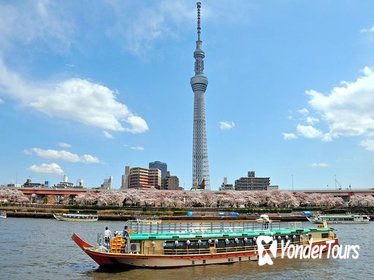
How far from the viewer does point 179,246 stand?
29109 millimetres

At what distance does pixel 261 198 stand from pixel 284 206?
→ 28.5 ft

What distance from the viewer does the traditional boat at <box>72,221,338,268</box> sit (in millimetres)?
27391

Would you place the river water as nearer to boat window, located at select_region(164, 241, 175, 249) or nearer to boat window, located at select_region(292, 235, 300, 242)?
boat window, located at select_region(164, 241, 175, 249)

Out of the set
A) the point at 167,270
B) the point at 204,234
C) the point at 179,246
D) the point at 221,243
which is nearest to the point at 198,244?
the point at 204,234

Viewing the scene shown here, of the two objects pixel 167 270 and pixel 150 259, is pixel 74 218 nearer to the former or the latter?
pixel 150 259

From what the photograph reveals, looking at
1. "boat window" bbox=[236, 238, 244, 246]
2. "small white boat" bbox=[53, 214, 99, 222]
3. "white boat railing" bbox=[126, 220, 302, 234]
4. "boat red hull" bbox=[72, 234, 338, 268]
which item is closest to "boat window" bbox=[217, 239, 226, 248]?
"boat red hull" bbox=[72, 234, 338, 268]

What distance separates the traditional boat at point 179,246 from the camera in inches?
1078

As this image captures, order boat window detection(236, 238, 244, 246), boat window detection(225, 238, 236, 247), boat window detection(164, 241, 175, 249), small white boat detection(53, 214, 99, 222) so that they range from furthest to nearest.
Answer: small white boat detection(53, 214, 99, 222) < boat window detection(236, 238, 244, 246) < boat window detection(225, 238, 236, 247) < boat window detection(164, 241, 175, 249)

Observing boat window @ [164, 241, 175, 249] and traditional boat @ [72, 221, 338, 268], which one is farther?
boat window @ [164, 241, 175, 249]

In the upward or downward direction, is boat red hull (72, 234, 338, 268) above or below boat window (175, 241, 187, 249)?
below

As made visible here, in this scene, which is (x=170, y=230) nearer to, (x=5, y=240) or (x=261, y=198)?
(x=5, y=240)

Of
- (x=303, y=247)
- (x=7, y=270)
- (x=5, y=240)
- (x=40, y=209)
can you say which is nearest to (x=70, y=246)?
(x=5, y=240)

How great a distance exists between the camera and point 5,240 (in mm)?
41125

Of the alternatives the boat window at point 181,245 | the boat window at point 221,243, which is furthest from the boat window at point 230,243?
the boat window at point 181,245
